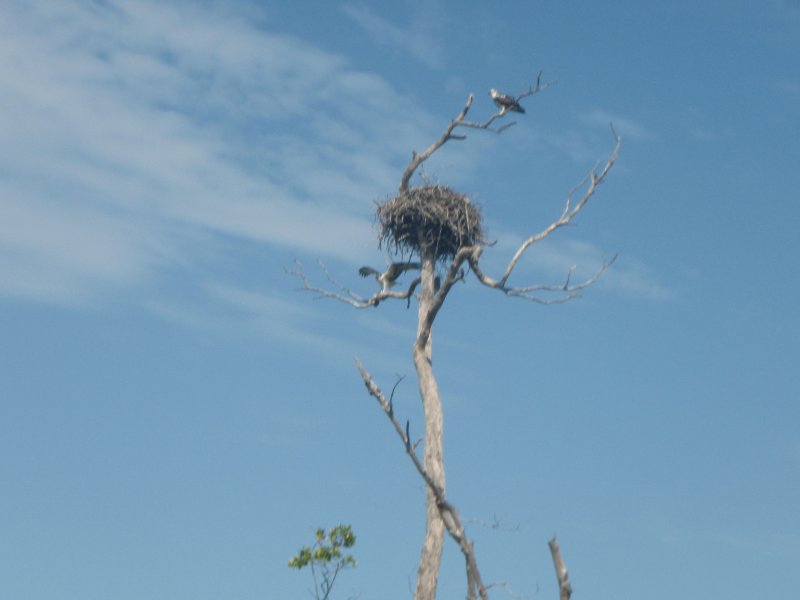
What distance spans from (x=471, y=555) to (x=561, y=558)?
401 mm

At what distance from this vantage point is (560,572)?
371 cm

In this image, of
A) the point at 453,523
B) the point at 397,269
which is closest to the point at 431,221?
the point at 397,269

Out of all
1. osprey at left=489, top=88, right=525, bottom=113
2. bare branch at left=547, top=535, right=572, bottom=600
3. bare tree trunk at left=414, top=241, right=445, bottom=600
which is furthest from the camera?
osprey at left=489, top=88, right=525, bottom=113

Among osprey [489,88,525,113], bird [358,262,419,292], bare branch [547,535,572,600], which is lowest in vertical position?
bare branch [547,535,572,600]

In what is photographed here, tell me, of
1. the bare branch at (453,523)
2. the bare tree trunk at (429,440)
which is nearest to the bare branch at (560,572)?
the bare branch at (453,523)

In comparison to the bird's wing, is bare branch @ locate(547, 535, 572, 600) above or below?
below

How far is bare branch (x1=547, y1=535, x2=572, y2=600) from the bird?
7272 millimetres

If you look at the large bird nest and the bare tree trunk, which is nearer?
the bare tree trunk

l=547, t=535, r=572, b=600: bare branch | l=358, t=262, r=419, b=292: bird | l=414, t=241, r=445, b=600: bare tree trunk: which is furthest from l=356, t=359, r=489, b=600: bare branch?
l=358, t=262, r=419, b=292: bird

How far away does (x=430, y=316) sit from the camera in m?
10.0

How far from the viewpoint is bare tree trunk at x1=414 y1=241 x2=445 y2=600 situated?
8.95 m

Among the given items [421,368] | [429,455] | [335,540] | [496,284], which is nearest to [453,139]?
[496,284]

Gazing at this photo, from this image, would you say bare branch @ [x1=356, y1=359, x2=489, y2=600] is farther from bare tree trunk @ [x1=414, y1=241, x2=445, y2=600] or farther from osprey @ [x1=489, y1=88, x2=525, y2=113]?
osprey @ [x1=489, y1=88, x2=525, y2=113]

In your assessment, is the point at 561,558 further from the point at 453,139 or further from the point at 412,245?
the point at 412,245
